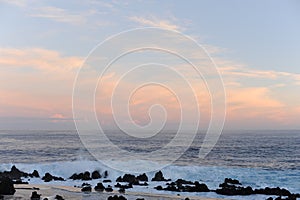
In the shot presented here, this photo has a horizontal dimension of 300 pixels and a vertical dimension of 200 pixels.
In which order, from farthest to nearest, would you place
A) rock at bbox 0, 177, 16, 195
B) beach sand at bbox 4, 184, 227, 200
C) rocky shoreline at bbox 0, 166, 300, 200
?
rocky shoreline at bbox 0, 166, 300, 200 < rock at bbox 0, 177, 16, 195 < beach sand at bbox 4, 184, 227, 200

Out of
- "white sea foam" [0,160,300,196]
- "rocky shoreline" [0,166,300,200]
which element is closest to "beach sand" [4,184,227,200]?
"rocky shoreline" [0,166,300,200]

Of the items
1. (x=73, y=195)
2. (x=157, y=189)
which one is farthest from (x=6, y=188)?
(x=157, y=189)

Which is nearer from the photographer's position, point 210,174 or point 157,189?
point 157,189

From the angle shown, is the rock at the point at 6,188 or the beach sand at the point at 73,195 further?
the rock at the point at 6,188

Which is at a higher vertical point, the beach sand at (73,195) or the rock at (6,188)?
the rock at (6,188)

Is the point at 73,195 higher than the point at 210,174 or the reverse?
higher

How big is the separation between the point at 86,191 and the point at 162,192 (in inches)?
219

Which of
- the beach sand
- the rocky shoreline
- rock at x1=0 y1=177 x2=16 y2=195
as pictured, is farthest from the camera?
the rocky shoreline

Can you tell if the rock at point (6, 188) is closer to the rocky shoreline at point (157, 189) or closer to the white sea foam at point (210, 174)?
the rocky shoreline at point (157, 189)

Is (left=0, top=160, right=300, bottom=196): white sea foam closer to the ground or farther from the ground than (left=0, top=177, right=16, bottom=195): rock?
closer to the ground

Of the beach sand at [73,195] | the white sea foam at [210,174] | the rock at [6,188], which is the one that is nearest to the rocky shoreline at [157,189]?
the rock at [6,188]

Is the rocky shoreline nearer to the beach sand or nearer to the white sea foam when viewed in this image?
the beach sand

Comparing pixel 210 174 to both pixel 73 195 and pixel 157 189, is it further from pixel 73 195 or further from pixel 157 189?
pixel 73 195

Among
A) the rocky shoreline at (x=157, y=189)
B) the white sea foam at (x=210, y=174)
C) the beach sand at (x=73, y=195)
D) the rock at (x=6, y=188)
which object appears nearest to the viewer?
the beach sand at (x=73, y=195)
